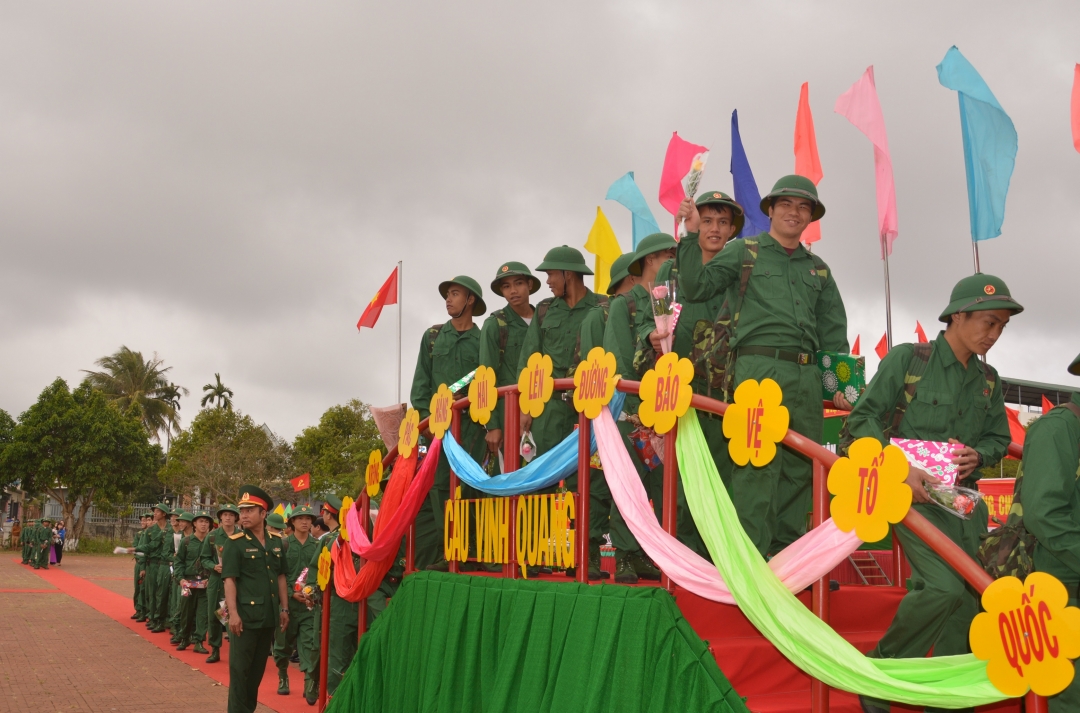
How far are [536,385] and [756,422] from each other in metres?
1.72

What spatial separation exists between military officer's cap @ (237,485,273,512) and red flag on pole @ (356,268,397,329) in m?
3.55

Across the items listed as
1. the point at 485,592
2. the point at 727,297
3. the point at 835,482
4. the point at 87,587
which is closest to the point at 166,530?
the point at 87,587

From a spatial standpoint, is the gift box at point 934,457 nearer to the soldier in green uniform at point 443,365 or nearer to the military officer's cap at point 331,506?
the soldier in green uniform at point 443,365

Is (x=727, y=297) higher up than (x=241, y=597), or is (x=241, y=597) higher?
(x=727, y=297)

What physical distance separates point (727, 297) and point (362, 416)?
131 ft

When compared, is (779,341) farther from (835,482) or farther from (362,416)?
(362,416)

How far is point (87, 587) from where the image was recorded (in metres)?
24.3

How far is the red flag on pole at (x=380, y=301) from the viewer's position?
11383 mm

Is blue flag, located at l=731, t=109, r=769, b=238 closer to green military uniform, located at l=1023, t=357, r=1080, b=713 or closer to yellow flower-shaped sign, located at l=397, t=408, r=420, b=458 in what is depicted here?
yellow flower-shaped sign, located at l=397, t=408, r=420, b=458

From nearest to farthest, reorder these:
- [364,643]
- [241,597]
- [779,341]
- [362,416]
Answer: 1. [779,341]
2. [364,643]
3. [241,597]
4. [362,416]

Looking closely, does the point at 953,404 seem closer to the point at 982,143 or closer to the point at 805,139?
the point at 982,143

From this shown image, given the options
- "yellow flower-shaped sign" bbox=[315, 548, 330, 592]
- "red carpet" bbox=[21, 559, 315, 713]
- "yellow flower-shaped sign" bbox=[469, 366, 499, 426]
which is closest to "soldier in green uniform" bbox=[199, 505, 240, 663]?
"red carpet" bbox=[21, 559, 315, 713]

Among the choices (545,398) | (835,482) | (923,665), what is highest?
(545,398)

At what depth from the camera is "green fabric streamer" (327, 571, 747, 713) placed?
13.7 ft
